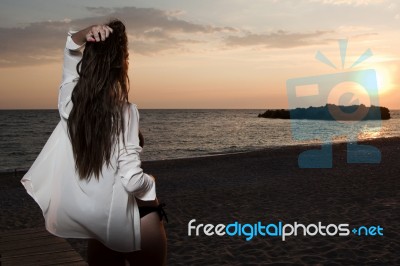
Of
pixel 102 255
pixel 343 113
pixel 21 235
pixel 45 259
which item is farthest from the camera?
pixel 343 113

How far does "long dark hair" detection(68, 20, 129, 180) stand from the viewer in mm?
2184

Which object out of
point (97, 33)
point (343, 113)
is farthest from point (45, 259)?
point (343, 113)

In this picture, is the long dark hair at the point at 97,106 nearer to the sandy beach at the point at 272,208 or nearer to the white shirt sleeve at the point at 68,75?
the white shirt sleeve at the point at 68,75

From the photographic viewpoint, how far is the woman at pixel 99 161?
2.18m

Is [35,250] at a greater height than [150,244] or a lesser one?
lesser

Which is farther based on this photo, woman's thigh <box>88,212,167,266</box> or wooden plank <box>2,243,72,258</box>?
wooden plank <box>2,243,72,258</box>

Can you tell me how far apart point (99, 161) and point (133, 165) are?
183 mm

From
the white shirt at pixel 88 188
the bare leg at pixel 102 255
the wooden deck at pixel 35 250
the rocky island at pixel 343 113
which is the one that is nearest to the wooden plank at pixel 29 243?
the wooden deck at pixel 35 250

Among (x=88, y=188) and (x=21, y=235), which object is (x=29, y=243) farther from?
(x=88, y=188)

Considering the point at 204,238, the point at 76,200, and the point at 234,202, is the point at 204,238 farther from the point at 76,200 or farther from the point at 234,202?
the point at 76,200

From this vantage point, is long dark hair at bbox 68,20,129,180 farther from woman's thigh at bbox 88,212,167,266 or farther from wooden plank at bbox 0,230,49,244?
wooden plank at bbox 0,230,49,244

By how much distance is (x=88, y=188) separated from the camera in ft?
7.20

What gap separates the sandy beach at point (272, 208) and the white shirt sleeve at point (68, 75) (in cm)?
448

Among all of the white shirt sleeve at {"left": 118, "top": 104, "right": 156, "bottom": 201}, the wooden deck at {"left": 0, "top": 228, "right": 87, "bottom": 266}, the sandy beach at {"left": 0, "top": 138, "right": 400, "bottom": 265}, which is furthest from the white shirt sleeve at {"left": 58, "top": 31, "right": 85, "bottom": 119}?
the sandy beach at {"left": 0, "top": 138, "right": 400, "bottom": 265}
